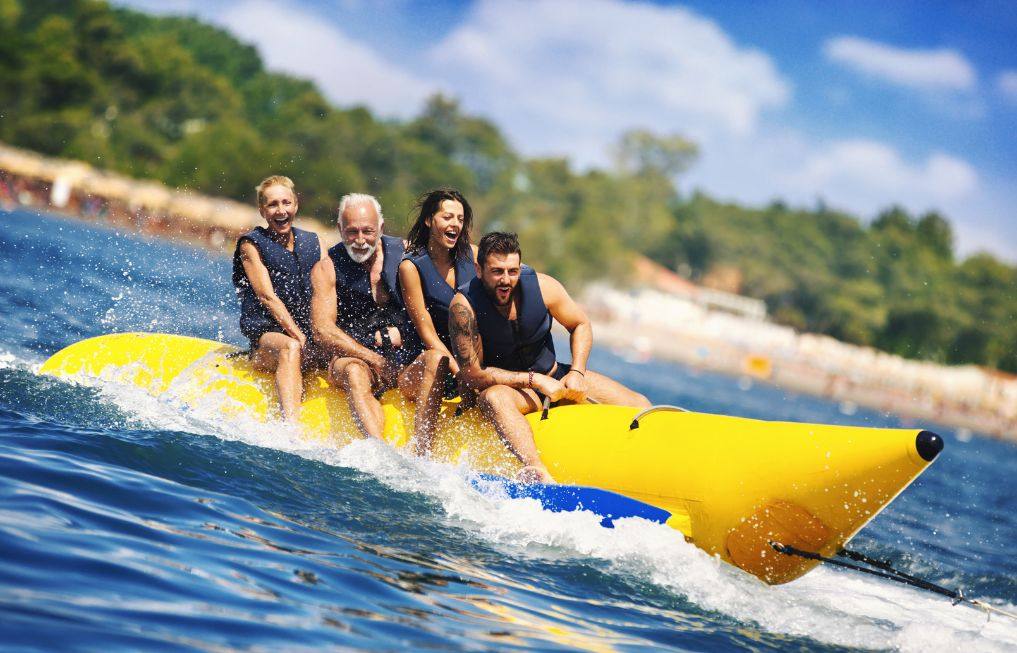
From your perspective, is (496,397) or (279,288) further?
(279,288)

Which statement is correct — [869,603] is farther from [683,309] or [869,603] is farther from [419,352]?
[683,309]

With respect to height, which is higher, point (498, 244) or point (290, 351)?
point (498, 244)

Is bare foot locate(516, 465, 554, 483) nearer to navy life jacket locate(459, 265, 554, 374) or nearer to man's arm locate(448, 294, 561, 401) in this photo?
man's arm locate(448, 294, 561, 401)

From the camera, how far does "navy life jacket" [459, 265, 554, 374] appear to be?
5066 mm

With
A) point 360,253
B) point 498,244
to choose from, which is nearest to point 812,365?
point 360,253

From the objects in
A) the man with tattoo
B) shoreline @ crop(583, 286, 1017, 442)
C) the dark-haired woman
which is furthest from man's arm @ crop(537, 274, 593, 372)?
shoreline @ crop(583, 286, 1017, 442)

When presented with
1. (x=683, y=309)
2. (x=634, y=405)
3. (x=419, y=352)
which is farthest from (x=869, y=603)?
(x=683, y=309)

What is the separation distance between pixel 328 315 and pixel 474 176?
190ft

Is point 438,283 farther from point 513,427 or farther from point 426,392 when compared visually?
point 513,427

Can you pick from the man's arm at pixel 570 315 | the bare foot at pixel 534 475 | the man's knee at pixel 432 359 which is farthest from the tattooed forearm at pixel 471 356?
the bare foot at pixel 534 475

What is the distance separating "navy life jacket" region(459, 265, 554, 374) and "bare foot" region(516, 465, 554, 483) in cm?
59

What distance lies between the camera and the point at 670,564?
4414 millimetres

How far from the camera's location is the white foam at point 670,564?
4.22m

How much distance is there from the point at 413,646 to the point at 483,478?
197cm
